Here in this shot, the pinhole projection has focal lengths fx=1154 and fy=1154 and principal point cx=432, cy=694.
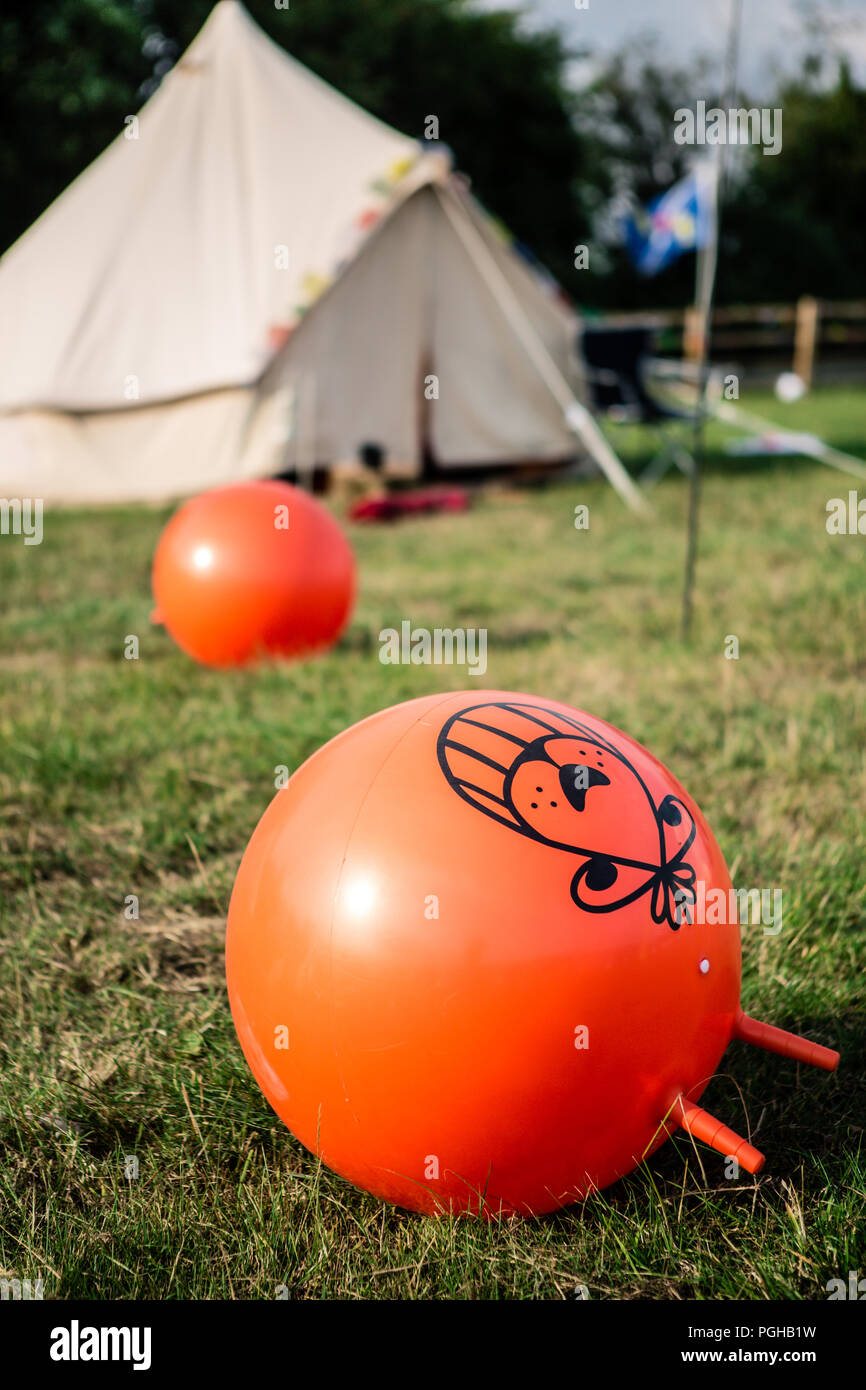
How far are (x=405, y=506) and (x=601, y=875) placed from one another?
25.0 ft

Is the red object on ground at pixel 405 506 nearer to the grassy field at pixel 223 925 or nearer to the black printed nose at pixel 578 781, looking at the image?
the grassy field at pixel 223 925

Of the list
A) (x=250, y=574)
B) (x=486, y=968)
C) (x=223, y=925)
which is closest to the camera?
(x=486, y=968)

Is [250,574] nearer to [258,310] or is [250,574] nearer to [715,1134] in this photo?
[715,1134]

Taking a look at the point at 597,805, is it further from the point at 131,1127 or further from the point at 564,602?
the point at 564,602

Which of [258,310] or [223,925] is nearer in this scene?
[223,925]

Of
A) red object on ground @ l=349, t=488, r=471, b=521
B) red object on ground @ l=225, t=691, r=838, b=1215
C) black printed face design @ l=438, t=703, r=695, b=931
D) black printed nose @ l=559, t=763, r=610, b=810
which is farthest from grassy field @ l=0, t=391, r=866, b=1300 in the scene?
red object on ground @ l=349, t=488, r=471, b=521

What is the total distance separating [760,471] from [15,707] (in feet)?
26.4

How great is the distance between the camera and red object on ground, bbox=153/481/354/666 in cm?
438

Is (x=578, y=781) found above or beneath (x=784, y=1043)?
above

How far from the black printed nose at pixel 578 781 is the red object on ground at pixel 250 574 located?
285 cm

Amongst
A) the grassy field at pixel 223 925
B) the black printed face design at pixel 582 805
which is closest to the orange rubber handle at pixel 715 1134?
the grassy field at pixel 223 925

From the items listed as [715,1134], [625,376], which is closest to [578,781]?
[715,1134]

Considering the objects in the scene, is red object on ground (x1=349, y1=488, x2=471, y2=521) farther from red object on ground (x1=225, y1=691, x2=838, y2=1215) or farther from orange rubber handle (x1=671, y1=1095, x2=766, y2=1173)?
orange rubber handle (x1=671, y1=1095, x2=766, y2=1173)

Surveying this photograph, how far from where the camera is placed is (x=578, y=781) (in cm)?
168
